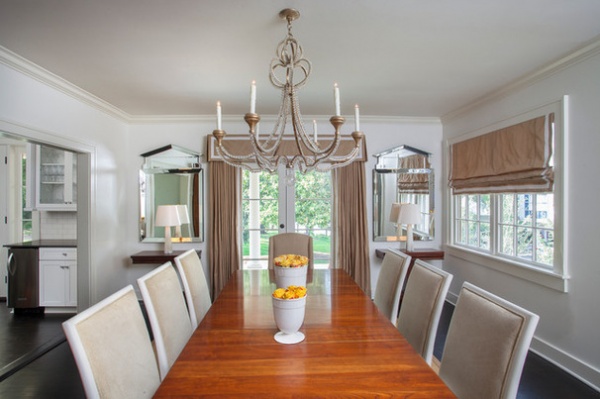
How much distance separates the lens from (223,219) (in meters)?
A: 3.88

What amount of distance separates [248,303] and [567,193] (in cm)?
258

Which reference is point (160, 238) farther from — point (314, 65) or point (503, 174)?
point (503, 174)

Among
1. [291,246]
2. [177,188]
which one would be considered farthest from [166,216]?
[291,246]

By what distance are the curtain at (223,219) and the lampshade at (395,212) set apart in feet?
6.64

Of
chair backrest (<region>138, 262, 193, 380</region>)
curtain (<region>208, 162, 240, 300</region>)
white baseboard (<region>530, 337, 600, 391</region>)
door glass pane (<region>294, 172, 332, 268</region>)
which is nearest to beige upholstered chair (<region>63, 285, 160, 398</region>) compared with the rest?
chair backrest (<region>138, 262, 193, 380</region>)

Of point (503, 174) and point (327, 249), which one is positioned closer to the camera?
point (503, 174)

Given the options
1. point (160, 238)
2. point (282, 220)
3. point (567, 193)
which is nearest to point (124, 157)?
point (160, 238)

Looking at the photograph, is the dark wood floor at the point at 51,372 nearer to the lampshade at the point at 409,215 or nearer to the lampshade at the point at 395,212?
the lampshade at the point at 409,215

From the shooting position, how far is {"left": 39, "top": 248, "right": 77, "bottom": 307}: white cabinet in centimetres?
347

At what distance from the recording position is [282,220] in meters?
4.02

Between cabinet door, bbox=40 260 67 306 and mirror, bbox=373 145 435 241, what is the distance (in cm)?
381

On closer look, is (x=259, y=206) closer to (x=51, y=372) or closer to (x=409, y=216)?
(x=409, y=216)

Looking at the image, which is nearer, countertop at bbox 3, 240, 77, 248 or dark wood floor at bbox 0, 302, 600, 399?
dark wood floor at bbox 0, 302, 600, 399

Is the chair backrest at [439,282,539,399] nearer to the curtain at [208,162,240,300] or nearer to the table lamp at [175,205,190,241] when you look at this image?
the curtain at [208,162,240,300]
